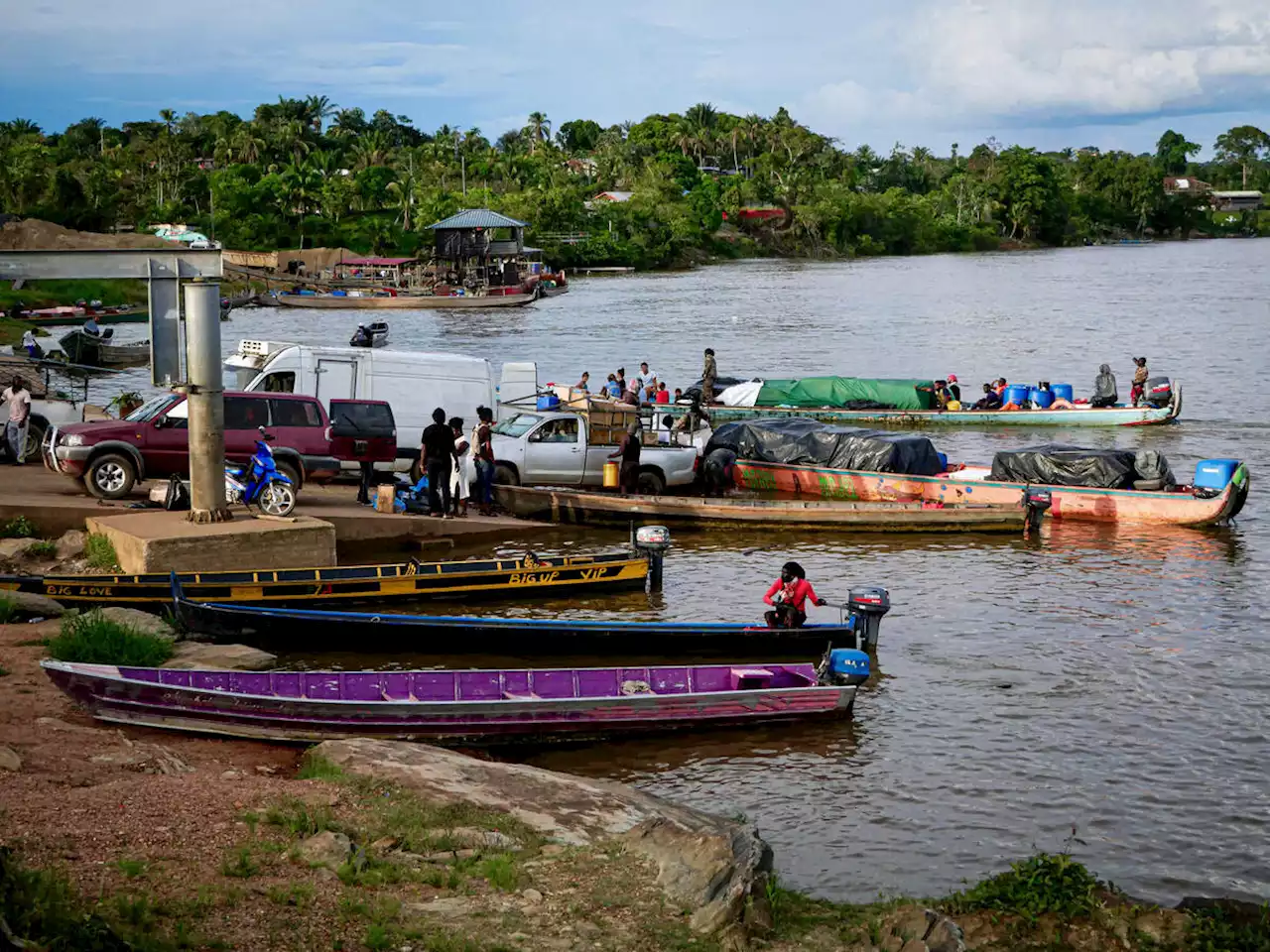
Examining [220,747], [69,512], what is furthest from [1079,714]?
[69,512]

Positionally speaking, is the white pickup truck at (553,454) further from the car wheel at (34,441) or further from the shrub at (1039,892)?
the shrub at (1039,892)

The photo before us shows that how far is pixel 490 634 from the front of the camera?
1577cm

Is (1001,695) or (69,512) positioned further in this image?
(69,512)

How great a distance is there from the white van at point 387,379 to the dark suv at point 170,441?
228 centimetres

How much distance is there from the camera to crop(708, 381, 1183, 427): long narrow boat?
36.2 meters

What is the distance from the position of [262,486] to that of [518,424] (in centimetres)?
679

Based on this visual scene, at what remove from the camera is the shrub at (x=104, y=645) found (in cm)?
1357

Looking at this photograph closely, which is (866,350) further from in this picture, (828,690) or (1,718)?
(1,718)

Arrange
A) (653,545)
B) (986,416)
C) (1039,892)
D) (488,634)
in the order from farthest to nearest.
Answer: (986,416) < (653,545) < (488,634) < (1039,892)

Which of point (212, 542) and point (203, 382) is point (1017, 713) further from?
point (203, 382)

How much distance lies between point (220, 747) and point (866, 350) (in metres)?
50.7

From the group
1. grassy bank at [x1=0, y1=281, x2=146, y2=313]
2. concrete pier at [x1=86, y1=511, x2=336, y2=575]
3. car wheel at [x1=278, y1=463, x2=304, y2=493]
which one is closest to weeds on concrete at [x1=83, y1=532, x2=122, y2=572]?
concrete pier at [x1=86, y1=511, x2=336, y2=575]

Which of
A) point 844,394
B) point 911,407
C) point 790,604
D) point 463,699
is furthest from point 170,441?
point 911,407

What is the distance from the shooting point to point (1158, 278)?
110m
